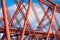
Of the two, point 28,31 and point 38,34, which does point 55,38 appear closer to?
point 38,34

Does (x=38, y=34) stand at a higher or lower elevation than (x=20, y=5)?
lower

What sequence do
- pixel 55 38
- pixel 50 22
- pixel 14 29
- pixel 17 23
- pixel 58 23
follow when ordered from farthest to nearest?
pixel 58 23 → pixel 55 38 → pixel 50 22 → pixel 17 23 → pixel 14 29

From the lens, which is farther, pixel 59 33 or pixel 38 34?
pixel 59 33

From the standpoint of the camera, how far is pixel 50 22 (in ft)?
123

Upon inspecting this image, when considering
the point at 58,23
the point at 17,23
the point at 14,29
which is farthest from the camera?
the point at 58,23

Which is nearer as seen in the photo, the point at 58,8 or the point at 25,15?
the point at 25,15

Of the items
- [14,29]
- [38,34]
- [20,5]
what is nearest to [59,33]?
[38,34]

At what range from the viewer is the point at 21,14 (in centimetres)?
3052

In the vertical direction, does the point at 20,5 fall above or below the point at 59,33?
above

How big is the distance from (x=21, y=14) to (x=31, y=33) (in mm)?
3141

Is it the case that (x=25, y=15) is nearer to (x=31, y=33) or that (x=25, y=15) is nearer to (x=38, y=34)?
(x=31, y=33)

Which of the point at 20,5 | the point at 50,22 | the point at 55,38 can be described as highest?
the point at 20,5

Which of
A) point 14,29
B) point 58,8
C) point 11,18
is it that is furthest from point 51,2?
point 14,29

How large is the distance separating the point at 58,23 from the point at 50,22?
852cm
